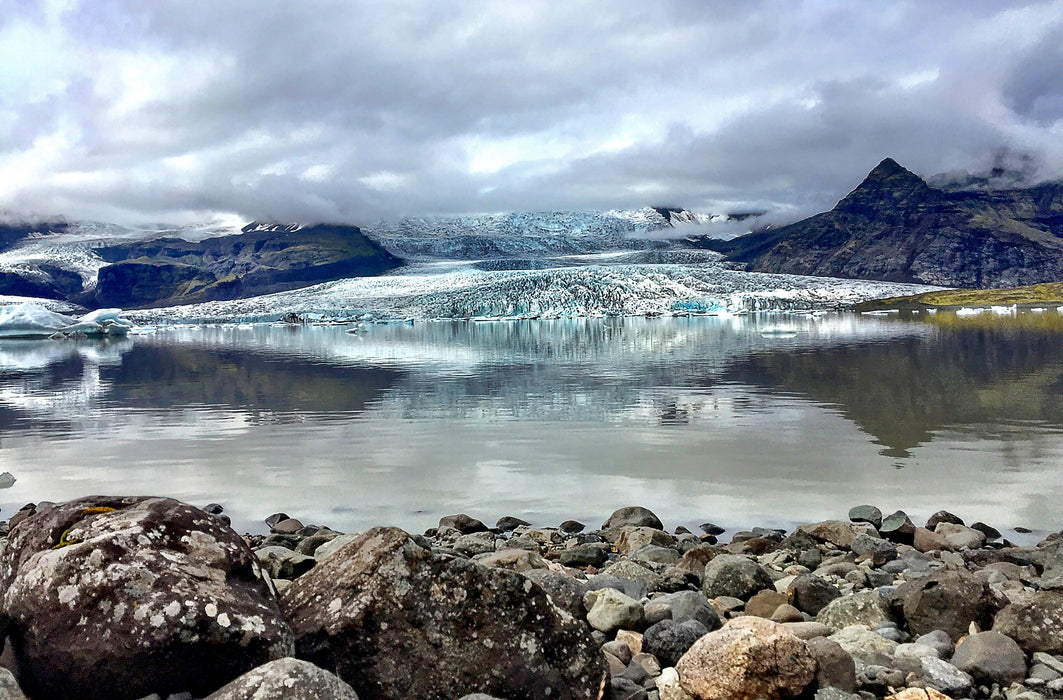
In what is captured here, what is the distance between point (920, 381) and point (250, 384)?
23.8 m

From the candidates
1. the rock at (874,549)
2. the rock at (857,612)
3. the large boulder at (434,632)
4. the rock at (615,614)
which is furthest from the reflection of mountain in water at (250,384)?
the large boulder at (434,632)

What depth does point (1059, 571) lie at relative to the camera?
23.3 feet

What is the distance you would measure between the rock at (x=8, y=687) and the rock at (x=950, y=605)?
532 centimetres

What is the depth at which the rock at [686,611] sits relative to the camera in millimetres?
5848

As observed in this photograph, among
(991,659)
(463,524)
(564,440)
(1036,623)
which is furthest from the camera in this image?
(564,440)

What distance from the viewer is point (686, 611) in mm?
5871

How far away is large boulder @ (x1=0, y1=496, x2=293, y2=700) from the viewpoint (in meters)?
3.88

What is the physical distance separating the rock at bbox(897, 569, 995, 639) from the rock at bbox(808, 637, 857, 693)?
3.79 ft

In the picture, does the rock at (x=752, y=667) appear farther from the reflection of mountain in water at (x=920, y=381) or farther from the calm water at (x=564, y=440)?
the reflection of mountain in water at (x=920, y=381)

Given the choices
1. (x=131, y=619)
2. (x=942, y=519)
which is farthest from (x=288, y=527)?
(x=942, y=519)

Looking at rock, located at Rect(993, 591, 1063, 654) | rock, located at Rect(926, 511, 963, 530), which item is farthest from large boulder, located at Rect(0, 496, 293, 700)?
rock, located at Rect(926, 511, 963, 530)

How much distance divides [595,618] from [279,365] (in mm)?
38097

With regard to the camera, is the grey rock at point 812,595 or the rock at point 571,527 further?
the rock at point 571,527

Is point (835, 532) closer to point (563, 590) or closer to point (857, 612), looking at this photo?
point (857, 612)
